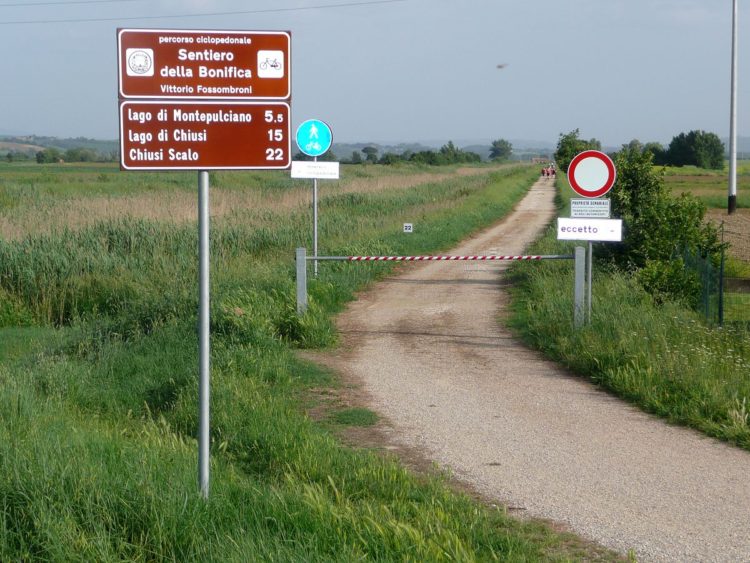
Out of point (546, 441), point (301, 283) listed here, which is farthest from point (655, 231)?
point (546, 441)

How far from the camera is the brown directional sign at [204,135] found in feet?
16.6

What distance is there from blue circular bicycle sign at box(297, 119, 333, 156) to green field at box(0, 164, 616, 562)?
6.91 feet

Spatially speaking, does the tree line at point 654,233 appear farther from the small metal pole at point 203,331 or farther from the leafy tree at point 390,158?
the leafy tree at point 390,158

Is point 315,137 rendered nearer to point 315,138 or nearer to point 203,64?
point 315,138

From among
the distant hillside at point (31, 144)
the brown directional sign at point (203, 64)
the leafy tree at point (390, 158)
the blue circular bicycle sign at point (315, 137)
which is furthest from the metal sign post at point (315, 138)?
the distant hillside at point (31, 144)

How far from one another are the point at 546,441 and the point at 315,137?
9.24 meters

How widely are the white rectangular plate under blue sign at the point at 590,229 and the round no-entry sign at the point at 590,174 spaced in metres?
0.39

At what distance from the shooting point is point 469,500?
5898 millimetres

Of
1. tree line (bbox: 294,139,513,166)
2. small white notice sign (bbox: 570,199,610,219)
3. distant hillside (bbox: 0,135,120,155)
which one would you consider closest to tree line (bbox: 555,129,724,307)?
small white notice sign (bbox: 570,199,610,219)

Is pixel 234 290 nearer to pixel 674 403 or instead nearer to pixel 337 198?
pixel 674 403

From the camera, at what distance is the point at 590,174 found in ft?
38.1

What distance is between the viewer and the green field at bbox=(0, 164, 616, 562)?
15.5 ft

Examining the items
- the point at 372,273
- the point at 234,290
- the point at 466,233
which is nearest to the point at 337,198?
the point at 466,233

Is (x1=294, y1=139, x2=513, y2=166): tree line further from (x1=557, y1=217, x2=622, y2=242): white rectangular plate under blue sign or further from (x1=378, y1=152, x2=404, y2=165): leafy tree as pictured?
(x1=557, y1=217, x2=622, y2=242): white rectangular plate under blue sign
